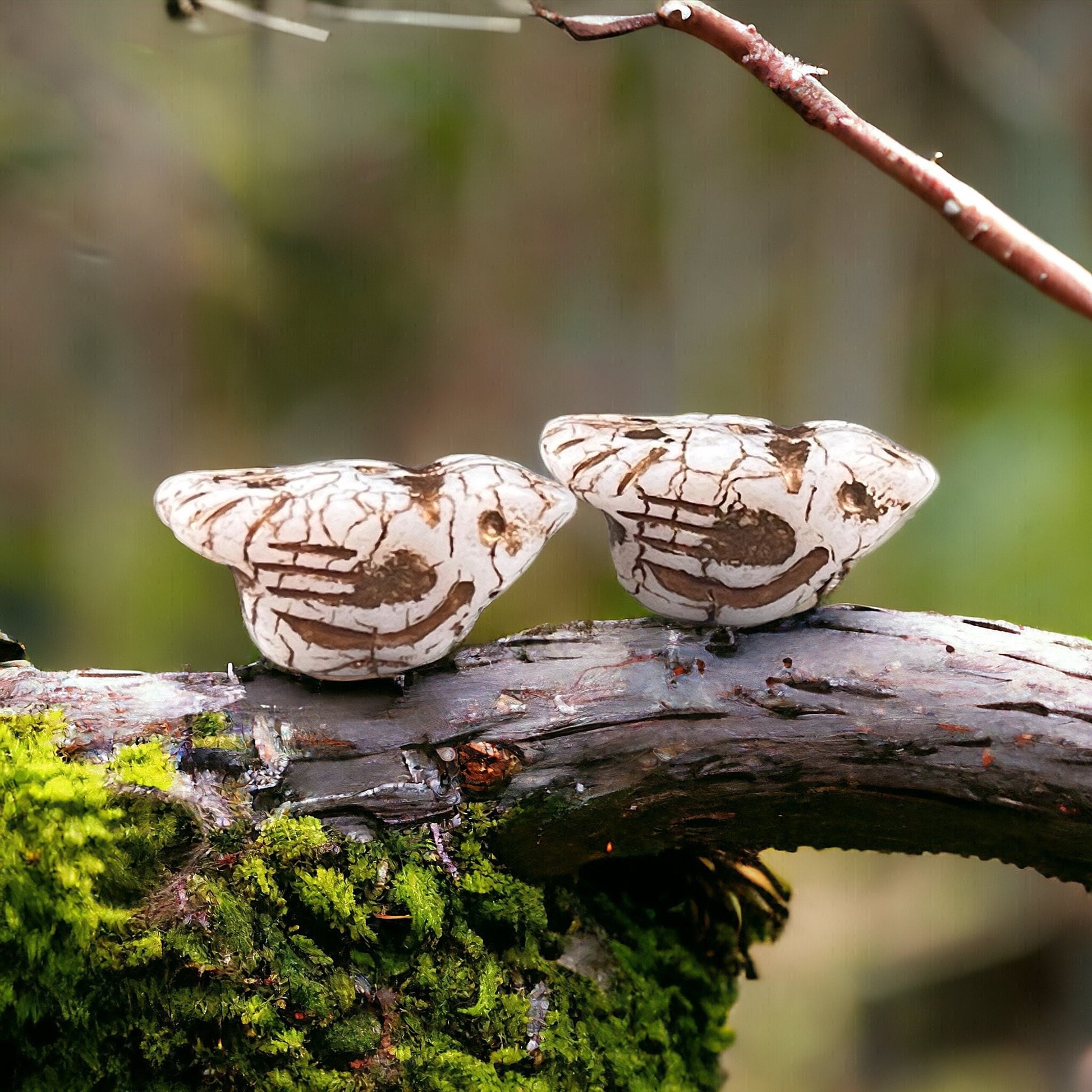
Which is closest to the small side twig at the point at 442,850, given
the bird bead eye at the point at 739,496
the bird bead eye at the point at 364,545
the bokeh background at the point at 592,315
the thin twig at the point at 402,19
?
the bird bead eye at the point at 364,545

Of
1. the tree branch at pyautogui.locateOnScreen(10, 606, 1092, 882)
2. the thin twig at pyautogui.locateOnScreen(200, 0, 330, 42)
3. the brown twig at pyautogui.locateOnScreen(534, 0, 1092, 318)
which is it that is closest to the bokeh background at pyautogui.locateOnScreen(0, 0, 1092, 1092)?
the thin twig at pyautogui.locateOnScreen(200, 0, 330, 42)

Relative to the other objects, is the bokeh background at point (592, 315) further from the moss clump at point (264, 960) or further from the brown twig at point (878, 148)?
the brown twig at point (878, 148)

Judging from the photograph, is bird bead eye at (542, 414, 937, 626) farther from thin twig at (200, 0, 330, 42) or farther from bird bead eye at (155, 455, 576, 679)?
thin twig at (200, 0, 330, 42)

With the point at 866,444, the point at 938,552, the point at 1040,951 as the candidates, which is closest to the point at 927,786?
the point at 866,444

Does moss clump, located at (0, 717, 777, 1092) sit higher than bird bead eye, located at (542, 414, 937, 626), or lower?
lower

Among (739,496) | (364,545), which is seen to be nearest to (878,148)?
(739,496)

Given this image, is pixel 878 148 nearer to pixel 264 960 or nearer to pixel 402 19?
pixel 402 19

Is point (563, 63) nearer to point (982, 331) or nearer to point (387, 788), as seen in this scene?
point (982, 331)
